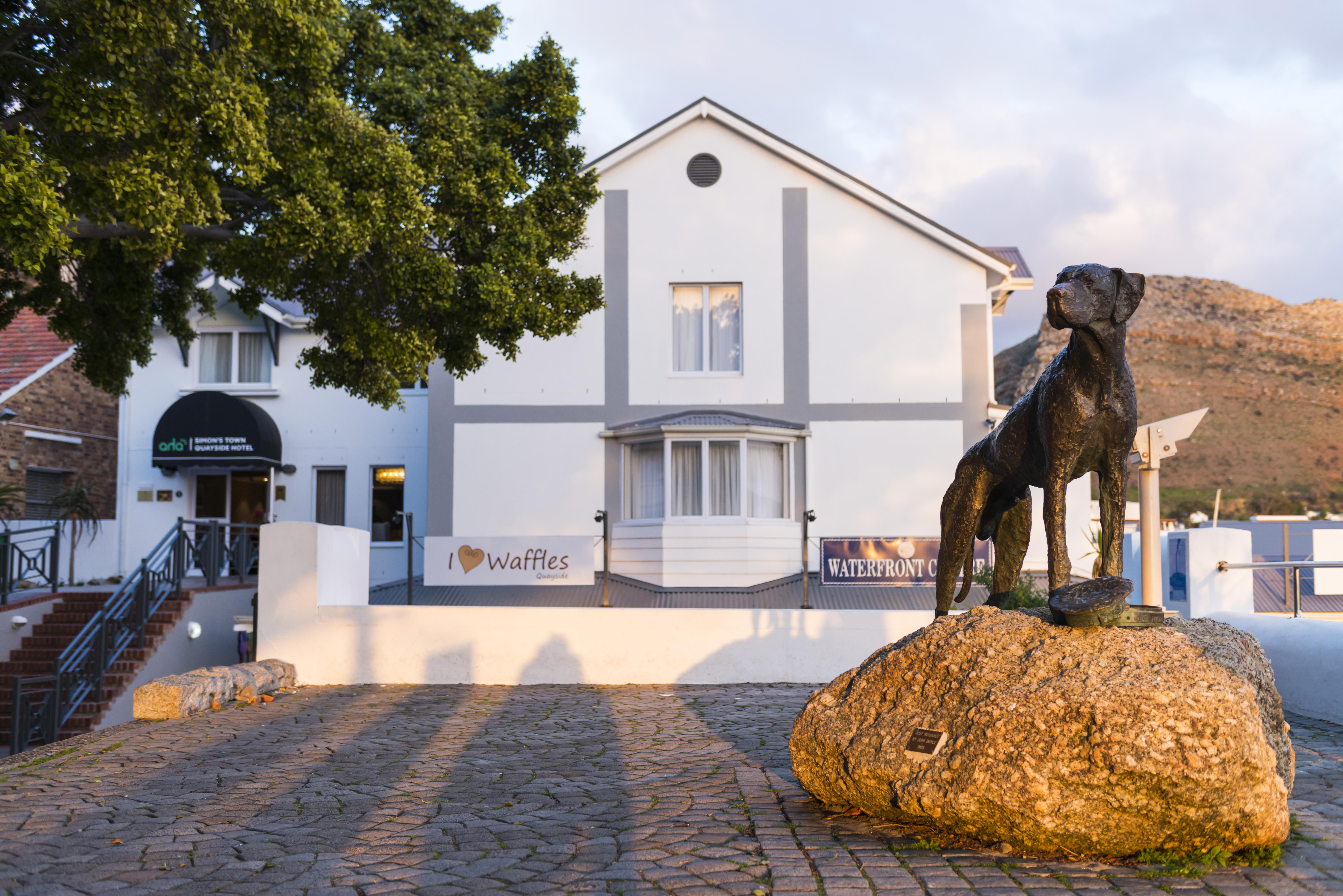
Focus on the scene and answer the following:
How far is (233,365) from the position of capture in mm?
21891

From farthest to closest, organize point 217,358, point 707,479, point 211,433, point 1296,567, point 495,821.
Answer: point 217,358 < point 211,433 < point 707,479 < point 1296,567 < point 495,821

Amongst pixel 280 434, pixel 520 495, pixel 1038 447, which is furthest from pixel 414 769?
pixel 280 434

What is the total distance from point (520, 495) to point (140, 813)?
12950mm

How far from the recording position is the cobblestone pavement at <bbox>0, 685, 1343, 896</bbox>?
170 inches

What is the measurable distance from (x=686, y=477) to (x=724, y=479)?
0.72m

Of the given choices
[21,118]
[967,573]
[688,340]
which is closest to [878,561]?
[688,340]

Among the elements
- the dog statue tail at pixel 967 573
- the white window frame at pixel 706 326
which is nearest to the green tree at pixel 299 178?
the white window frame at pixel 706 326

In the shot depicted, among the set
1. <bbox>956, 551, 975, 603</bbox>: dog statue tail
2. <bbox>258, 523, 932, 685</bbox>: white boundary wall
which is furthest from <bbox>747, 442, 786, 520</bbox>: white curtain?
<bbox>956, 551, 975, 603</bbox>: dog statue tail

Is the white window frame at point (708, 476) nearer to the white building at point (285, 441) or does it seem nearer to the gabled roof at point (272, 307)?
the white building at point (285, 441)

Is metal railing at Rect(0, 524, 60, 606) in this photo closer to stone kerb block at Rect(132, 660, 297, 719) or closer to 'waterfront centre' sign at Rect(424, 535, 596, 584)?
stone kerb block at Rect(132, 660, 297, 719)

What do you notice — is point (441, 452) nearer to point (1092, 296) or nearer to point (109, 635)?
point (109, 635)

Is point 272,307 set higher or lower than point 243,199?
higher

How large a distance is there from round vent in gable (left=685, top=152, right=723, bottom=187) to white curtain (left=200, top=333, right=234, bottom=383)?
1097cm

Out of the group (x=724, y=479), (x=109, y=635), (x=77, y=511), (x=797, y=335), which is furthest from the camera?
(x=77, y=511)
